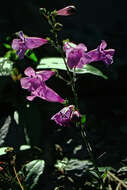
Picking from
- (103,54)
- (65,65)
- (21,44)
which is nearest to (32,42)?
(21,44)

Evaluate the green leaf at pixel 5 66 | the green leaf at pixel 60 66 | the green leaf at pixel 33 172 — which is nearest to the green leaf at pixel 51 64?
the green leaf at pixel 60 66

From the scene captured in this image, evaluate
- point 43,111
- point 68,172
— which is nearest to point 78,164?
point 68,172

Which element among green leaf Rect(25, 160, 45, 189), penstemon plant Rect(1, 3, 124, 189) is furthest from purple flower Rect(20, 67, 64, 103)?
green leaf Rect(25, 160, 45, 189)

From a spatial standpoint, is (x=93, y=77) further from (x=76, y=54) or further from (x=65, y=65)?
(x=76, y=54)

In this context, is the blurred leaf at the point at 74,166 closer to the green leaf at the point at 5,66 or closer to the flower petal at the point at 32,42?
the flower petal at the point at 32,42

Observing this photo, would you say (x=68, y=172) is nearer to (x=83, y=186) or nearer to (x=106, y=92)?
(x=83, y=186)

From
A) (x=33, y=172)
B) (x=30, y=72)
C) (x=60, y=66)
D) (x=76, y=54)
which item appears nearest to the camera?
(x=76, y=54)

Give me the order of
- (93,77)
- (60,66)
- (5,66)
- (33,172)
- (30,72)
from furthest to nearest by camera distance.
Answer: (93,77) < (5,66) < (60,66) < (33,172) < (30,72)
